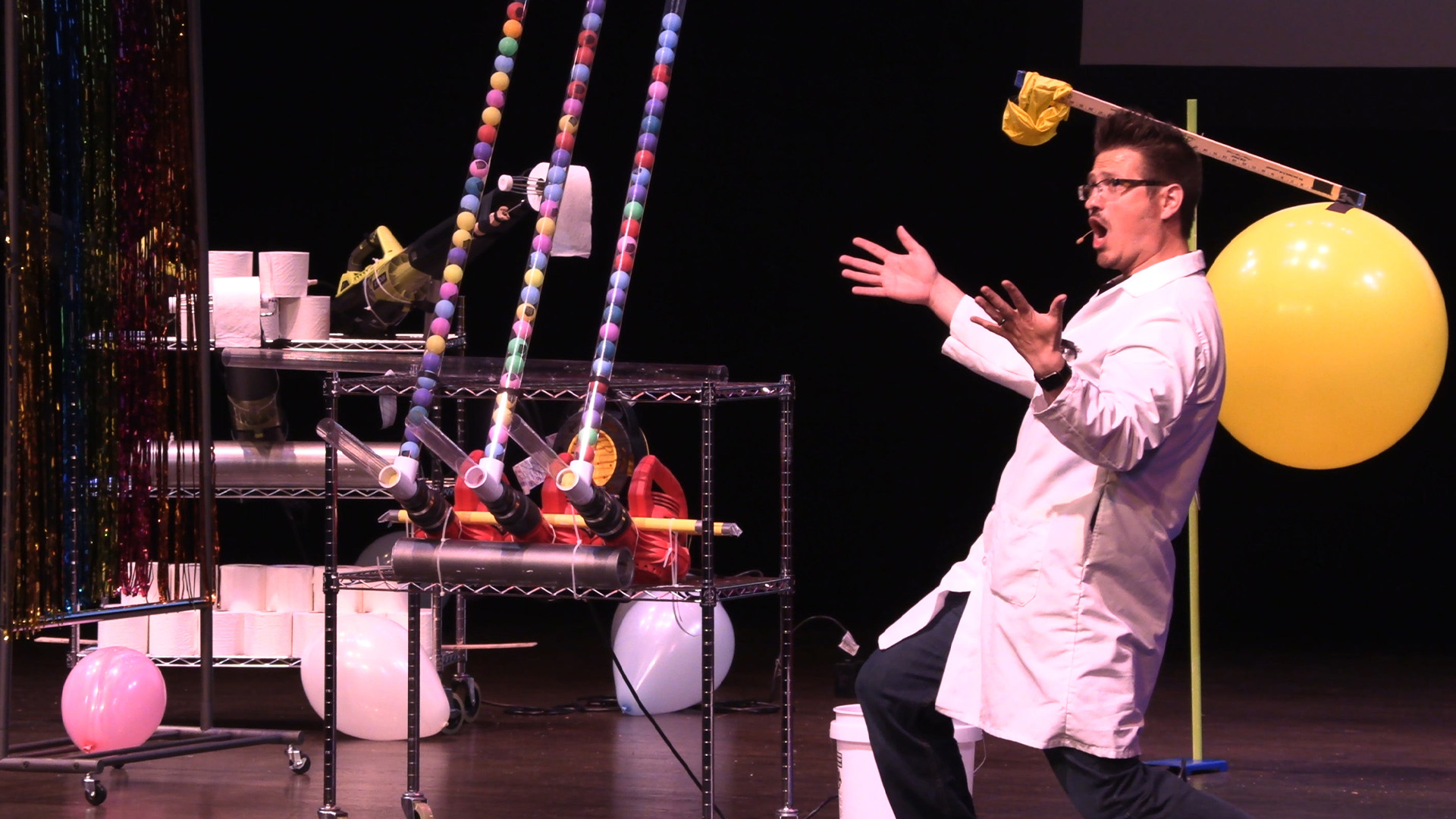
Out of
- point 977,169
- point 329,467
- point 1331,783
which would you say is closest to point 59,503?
point 329,467

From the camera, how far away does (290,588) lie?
166 inches

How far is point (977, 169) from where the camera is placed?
20.9 feet

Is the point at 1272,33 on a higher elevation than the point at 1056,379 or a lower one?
higher

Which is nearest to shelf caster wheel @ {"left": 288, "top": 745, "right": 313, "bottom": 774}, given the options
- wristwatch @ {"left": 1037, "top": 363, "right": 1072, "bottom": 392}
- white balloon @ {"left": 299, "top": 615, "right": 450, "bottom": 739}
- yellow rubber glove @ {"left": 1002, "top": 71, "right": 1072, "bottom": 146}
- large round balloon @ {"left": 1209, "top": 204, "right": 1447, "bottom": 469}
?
white balloon @ {"left": 299, "top": 615, "right": 450, "bottom": 739}

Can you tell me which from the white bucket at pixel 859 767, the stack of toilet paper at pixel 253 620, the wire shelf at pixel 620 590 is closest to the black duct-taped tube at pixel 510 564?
the wire shelf at pixel 620 590

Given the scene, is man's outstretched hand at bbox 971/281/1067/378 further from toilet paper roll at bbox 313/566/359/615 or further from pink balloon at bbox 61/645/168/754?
toilet paper roll at bbox 313/566/359/615

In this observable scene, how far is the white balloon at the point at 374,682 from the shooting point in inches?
154

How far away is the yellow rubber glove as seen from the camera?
2.88m

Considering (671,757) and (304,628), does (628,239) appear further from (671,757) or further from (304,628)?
(304,628)

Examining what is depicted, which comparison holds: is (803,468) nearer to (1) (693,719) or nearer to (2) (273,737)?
(1) (693,719)

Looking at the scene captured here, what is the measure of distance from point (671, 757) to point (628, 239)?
5.01 ft

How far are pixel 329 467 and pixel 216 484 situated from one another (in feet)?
3.77

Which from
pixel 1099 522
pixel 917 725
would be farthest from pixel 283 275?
pixel 1099 522

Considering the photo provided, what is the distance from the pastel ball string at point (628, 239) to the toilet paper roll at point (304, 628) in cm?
150
